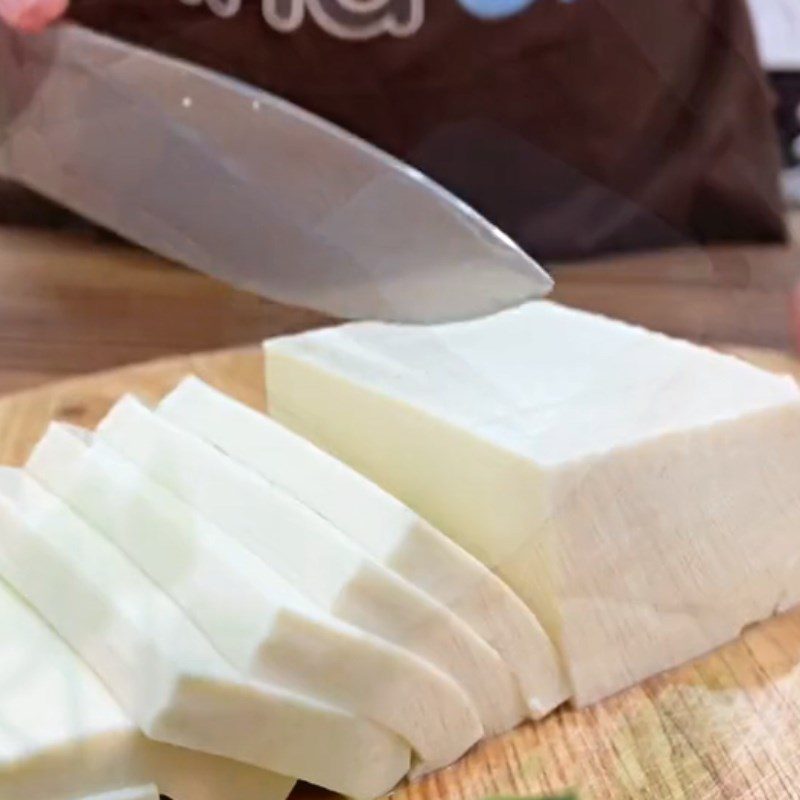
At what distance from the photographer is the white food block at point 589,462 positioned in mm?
792

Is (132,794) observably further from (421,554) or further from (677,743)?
(677,743)

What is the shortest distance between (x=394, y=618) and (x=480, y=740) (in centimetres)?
11

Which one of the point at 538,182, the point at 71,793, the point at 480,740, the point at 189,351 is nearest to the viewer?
the point at 71,793

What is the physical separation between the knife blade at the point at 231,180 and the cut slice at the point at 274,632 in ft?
0.57

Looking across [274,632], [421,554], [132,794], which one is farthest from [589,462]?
[132,794]

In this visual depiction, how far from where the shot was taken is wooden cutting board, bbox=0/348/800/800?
28.6 inches

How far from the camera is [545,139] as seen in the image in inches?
35.0

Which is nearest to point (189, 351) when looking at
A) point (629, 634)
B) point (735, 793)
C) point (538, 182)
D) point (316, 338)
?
point (316, 338)

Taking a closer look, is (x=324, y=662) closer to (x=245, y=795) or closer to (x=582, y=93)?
(x=245, y=795)

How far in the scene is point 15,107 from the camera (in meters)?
0.68

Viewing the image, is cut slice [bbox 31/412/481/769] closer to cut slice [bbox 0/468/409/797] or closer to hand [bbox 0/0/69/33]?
cut slice [bbox 0/468/409/797]

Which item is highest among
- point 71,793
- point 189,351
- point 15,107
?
point 15,107

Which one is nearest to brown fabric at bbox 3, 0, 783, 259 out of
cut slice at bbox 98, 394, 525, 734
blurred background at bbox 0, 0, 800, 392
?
blurred background at bbox 0, 0, 800, 392

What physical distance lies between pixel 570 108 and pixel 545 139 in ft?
0.18
